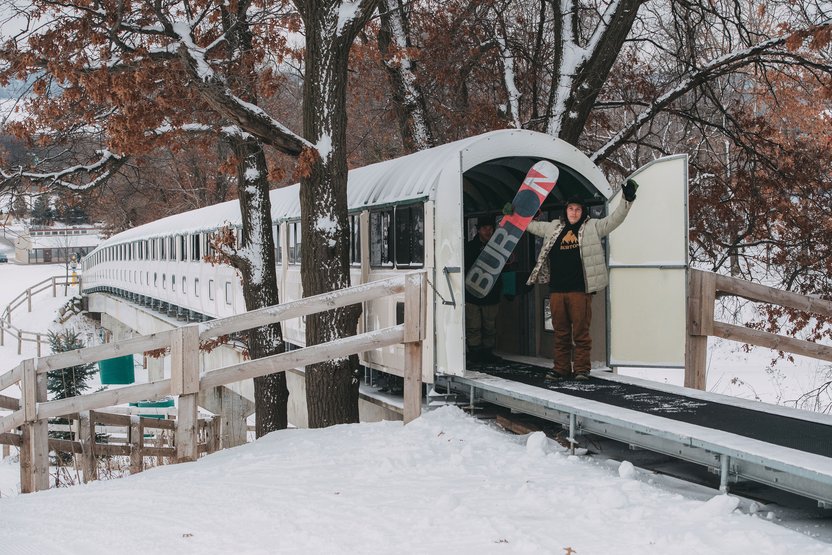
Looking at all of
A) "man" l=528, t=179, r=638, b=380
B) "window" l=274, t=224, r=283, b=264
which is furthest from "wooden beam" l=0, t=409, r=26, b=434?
"window" l=274, t=224, r=283, b=264

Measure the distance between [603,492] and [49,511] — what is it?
3.73 meters

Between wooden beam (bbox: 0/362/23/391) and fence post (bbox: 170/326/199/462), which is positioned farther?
wooden beam (bbox: 0/362/23/391)

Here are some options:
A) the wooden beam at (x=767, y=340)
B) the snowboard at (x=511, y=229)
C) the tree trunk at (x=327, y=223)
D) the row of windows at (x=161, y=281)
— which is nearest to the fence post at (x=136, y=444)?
the row of windows at (x=161, y=281)

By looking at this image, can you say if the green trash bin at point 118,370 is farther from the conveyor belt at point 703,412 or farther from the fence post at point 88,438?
the conveyor belt at point 703,412

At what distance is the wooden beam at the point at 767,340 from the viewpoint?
32.8 feet

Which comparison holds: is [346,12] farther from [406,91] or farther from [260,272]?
[406,91]

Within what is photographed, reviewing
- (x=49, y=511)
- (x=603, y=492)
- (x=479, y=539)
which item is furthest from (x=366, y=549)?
(x=49, y=511)

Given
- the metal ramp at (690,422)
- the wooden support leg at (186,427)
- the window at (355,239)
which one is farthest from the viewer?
the window at (355,239)

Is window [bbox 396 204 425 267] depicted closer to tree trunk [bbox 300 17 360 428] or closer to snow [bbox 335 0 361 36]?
tree trunk [bbox 300 17 360 428]

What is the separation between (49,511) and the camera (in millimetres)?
6020

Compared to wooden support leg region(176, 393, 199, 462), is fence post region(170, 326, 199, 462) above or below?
above

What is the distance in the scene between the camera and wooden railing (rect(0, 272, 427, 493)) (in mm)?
7363

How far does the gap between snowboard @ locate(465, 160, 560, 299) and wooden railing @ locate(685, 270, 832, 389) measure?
206cm

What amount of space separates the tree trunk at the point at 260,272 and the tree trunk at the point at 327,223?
2.69 meters
